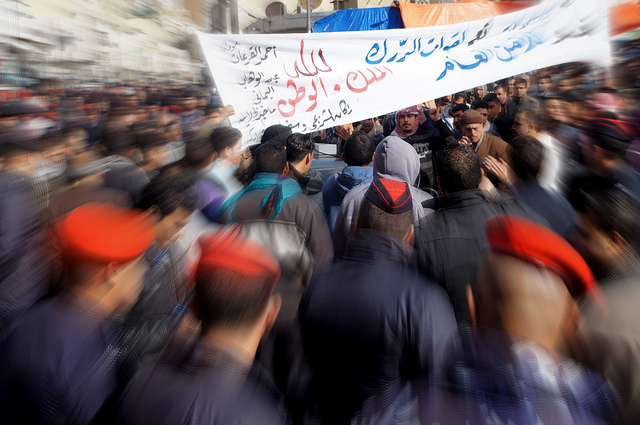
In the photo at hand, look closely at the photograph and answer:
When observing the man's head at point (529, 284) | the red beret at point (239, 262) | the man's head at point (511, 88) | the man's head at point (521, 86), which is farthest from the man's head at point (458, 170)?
the man's head at point (511, 88)

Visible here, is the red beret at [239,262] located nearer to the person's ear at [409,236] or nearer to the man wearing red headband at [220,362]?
the man wearing red headband at [220,362]

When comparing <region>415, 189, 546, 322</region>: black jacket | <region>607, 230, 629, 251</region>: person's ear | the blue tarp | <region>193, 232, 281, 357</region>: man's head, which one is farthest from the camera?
the blue tarp

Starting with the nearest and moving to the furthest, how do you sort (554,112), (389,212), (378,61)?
1. (389,212)
2. (378,61)
3. (554,112)

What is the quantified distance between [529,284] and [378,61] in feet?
10.6

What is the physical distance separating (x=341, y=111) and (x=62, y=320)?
9.46ft

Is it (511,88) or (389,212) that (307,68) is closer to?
(389,212)

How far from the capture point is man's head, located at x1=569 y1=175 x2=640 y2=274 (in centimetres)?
158

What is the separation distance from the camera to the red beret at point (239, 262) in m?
1.16

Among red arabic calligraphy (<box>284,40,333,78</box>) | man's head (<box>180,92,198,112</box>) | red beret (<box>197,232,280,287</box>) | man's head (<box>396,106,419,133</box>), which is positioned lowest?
red beret (<box>197,232,280,287</box>)

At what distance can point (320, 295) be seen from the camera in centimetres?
154

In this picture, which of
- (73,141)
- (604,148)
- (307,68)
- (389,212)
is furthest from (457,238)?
(73,141)

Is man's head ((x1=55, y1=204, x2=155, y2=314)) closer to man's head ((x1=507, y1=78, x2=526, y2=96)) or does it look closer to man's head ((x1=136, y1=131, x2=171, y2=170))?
man's head ((x1=136, y1=131, x2=171, y2=170))

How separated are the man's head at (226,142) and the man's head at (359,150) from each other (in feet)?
2.66

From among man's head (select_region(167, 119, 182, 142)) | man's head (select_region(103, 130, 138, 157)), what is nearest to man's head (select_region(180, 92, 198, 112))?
man's head (select_region(167, 119, 182, 142))
